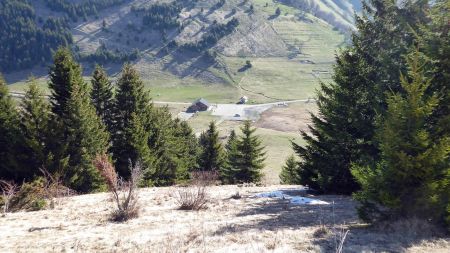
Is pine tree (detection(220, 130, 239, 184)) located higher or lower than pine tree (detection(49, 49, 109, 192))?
lower

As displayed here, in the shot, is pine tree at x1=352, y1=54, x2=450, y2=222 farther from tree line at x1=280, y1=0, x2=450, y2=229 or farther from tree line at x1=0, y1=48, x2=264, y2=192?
tree line at x1=0, y1=48, x2=264, y2=192

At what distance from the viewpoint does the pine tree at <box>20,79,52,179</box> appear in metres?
25.0

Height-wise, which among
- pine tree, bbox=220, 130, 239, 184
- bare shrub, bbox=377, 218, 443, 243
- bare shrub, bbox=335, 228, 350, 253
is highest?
bare shrub, bbox=335, 228, 350, 253

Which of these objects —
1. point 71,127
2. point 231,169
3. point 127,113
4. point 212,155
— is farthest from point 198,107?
point 71,127

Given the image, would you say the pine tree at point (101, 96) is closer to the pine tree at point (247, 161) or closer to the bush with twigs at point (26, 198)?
the pine tree at point (247, 161)

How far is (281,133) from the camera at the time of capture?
8569 centimetres

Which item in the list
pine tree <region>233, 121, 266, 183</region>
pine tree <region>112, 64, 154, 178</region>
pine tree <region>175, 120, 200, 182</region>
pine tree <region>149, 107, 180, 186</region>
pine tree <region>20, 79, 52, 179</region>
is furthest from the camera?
pine tree <region>175, 120, 200, 182</region>

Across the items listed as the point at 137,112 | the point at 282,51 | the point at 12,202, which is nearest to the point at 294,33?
the point at 282,51

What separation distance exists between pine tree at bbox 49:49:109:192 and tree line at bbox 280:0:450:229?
1537cm

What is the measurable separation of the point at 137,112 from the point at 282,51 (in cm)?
14392

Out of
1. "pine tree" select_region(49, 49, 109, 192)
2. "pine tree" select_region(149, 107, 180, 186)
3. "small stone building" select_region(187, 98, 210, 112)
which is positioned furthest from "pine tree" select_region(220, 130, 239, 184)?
"small stone building" select_region(187, 98, 210, 112)

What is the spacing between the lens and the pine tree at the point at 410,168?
31.3 ft

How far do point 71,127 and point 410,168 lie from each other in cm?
2279

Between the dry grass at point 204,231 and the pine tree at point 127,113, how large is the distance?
15926 mm
